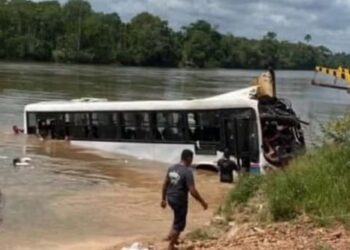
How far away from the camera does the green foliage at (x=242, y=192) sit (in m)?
13.1

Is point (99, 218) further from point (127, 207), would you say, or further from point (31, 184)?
point (31, 184)

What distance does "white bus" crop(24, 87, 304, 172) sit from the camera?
22453mm

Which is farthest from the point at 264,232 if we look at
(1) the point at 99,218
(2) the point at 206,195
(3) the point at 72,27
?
(3) the point at 72,27

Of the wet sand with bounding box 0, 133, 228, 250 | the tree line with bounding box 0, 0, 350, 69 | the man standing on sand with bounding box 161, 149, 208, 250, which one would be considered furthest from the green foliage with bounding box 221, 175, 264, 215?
the tree line with bounding box 0, 0, 350, 69

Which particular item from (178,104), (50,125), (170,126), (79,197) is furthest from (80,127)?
(79,197)

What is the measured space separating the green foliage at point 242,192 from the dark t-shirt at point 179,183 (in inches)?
81.9

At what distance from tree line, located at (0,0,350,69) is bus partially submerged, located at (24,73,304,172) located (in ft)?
334

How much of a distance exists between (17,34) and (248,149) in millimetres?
115296

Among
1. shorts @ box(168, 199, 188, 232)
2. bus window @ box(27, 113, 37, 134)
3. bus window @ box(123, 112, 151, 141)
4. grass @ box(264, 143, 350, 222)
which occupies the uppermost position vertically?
grass @ box(264, 143, 350, 222)

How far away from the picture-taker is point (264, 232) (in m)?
9.62

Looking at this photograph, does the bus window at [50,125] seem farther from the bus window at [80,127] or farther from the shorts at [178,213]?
the shorts at [178,213]

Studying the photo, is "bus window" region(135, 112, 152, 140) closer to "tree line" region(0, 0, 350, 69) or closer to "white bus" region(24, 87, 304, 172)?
"white bus" region(24, 87, 304, 172)

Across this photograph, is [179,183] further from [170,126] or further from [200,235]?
[170,126]

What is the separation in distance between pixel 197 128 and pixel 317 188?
13.8 metres
